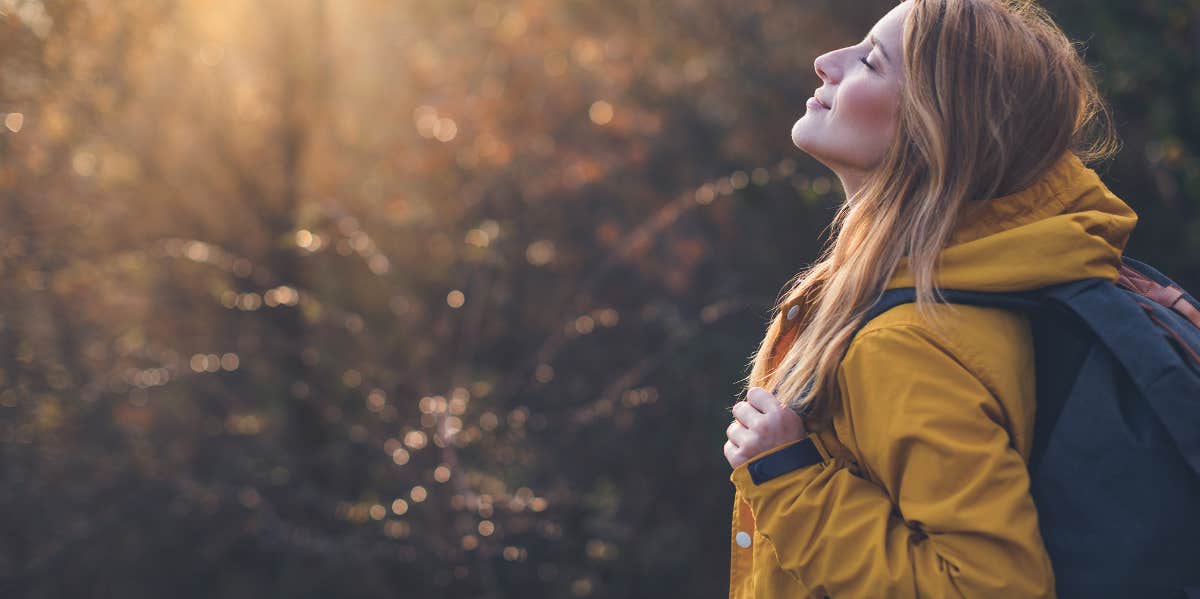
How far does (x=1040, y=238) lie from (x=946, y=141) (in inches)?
8.5

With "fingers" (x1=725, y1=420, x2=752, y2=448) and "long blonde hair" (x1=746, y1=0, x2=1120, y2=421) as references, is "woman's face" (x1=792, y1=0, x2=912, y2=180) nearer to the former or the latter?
"long blonde hair" (x1=746, y1=0, x2=1120, y2=421)

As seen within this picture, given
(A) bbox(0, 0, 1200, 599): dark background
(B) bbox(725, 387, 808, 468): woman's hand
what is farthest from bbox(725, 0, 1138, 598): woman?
(A) bbox(0, 0, 1200, 599): dark background

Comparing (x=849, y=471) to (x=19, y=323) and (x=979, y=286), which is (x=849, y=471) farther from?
(x=19, y=323)

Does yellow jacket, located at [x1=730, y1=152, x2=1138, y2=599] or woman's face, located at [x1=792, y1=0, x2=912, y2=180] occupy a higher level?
woman's face, located at [x1=792, y1=0, x2=912, y2=180]

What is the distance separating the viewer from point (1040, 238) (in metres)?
1.32

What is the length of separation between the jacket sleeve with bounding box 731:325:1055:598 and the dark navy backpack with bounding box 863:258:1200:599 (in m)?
0.05

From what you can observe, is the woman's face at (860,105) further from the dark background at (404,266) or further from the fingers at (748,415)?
the dark background at (404,266)

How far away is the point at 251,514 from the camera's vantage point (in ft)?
13.4

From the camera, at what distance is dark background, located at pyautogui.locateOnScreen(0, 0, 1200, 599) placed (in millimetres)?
3502

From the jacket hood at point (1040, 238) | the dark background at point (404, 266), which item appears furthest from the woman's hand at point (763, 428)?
the dark background at point (404, 266)

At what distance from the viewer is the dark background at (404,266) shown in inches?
138

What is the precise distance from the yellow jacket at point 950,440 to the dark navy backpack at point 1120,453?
40mm

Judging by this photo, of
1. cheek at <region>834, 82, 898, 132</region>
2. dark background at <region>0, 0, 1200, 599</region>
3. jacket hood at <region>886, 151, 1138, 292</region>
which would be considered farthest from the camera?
dark background at <region>0, 0, 1200, 599</region>

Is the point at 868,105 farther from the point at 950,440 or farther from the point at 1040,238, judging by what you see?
the point at 950,440
